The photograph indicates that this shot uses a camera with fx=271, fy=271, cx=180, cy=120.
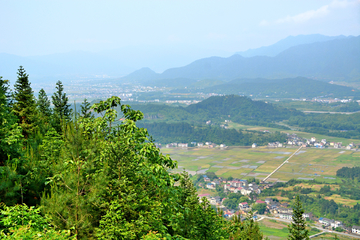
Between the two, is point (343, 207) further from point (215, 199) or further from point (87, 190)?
point (87, 190)

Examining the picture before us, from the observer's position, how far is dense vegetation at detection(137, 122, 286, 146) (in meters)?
131

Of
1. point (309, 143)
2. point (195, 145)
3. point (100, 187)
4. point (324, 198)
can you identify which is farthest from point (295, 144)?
point (100, 187)

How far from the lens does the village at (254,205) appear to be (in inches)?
2282

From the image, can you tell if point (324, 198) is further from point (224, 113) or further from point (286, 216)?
point (224, 113)

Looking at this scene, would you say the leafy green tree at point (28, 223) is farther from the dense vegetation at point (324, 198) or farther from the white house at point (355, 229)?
the dense vegetation at point (324, 198)

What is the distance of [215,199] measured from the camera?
2798 inches

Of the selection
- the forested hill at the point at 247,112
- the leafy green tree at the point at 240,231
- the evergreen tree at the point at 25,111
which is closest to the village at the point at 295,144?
the forested hill at the point at 247,112

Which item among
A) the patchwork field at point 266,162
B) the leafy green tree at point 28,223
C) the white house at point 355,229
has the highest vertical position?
the leafy green tree at point 28,223

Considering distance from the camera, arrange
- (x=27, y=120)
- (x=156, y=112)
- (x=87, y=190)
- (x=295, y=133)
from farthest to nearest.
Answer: (x=156, y=112) → (x=295, y=133) → (x=27, y=120) → (x=87, y=190)

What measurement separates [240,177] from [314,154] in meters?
41.9

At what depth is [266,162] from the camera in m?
97.1

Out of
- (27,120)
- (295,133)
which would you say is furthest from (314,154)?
(27,120)

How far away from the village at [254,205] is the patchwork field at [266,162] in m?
5.59

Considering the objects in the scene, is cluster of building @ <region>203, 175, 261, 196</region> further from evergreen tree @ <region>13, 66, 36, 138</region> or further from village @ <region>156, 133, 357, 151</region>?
evergreen tree @ <region>13, 66, 36, 138</region>
